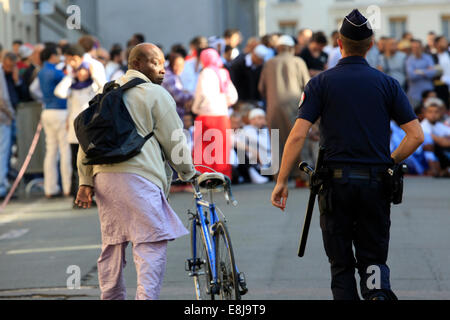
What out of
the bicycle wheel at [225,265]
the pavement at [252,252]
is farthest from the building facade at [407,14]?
the bicycle wheel at [225,265]

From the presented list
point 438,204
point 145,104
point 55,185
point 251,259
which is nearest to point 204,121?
point 55,185

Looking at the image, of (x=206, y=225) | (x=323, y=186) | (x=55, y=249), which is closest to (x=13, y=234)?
(x=55, y=249)

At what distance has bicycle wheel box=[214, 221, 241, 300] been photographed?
19.9ft

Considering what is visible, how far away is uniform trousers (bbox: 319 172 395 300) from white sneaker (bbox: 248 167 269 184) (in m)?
10.8

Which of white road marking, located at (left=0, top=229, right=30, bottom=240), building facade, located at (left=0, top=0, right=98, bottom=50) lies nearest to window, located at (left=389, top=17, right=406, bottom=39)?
building facade, located at (left=0, top=0, right=98, bottom=50)

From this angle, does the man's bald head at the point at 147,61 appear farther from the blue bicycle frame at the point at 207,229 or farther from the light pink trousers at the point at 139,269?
the light pink trousers at the point at 139,269

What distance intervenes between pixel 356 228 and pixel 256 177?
10.8m

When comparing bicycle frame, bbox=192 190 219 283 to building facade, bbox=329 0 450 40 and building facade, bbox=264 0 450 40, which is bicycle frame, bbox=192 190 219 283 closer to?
building facade, bbox=329 0 450 40

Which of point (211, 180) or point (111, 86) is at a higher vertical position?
point (111, 86)

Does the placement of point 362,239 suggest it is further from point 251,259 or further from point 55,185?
point 55,185

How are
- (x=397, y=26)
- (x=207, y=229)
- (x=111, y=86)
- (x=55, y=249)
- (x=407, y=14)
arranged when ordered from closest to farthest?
(x=111, y=86), (x=207, y=229), (x=55, y=249), (x=407, y=14), (x=397, y=26)

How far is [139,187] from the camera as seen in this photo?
5.86m

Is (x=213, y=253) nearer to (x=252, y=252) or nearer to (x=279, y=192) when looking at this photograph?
(x=279, y=192)
